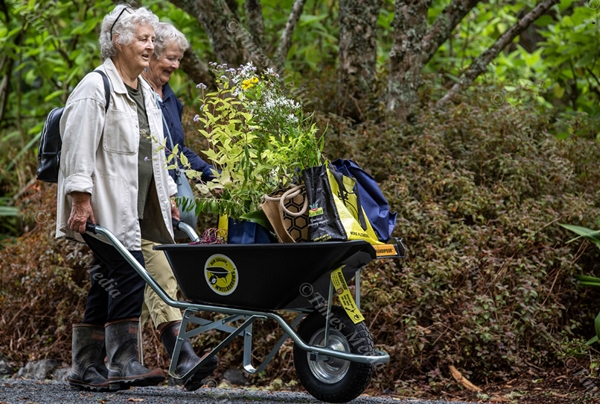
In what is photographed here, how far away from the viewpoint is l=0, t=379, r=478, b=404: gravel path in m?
3.32

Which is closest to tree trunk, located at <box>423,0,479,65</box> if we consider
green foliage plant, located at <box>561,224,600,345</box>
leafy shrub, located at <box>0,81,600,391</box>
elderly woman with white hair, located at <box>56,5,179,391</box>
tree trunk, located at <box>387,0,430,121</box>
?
tree trunk, located at <box>387,0,430,121</box>

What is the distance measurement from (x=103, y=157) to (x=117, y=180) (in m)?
0.13

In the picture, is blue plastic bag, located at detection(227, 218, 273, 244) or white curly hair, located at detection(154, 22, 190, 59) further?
white curly hair, located at detection(154, 22, 190, 59)

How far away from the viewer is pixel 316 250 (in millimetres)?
2848

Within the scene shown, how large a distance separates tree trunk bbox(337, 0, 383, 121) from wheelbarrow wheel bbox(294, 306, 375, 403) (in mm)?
3253

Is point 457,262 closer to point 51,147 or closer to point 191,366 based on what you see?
point 191,366

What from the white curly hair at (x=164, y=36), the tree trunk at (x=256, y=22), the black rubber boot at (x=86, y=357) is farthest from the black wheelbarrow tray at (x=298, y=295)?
the tree trunk at (x=256, y=22)

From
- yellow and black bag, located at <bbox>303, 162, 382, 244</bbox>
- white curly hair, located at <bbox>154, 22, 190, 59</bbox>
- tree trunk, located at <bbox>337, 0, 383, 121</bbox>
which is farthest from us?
tree trunk, located at <bbox>337, 0, 383, 121</bbox>

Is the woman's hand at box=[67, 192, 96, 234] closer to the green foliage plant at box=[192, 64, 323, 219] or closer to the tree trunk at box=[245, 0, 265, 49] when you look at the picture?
the green foliage plant at box=[192, 64, 323, 219]

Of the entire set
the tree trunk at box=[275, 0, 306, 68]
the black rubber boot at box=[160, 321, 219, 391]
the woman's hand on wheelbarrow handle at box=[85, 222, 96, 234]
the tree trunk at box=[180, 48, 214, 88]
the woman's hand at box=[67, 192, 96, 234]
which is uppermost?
the tree trunk at box=[275, 0, 306, 68]

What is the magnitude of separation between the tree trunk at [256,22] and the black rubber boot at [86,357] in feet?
10.5

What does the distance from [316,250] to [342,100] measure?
3.49 meters

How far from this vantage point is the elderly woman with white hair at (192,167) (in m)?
3.47

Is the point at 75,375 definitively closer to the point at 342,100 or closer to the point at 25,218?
the point at 25,218
